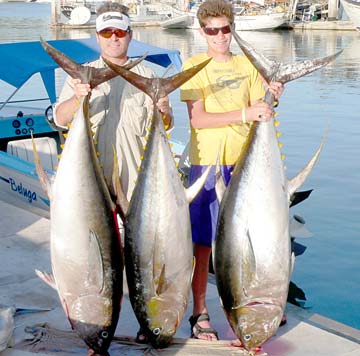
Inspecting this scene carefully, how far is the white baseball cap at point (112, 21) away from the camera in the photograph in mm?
3613

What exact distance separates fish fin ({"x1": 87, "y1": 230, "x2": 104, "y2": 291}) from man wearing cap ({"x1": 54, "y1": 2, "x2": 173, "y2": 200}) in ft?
1.04

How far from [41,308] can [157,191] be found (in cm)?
141

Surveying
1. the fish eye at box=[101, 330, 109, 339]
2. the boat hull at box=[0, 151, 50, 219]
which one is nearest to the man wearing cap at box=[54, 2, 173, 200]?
the fish eye at box=[101, 330, 109, 339]

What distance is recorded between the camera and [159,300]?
3541mm

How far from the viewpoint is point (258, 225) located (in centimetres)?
351

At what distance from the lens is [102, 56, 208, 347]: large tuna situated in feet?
11.5

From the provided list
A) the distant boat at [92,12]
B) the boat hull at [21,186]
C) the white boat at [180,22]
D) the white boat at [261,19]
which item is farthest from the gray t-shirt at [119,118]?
the white boat at [180,22]

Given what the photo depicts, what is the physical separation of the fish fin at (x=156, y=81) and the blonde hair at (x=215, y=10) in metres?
0.28

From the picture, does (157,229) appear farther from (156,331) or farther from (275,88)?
(275,88)

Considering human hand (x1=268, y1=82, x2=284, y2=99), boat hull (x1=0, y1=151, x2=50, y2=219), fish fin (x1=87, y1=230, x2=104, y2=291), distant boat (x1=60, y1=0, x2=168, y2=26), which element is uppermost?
human hand (x1=268, y1=82, x2=284, y2=99)

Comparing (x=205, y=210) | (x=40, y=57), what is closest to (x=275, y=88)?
(x=205, y=210)

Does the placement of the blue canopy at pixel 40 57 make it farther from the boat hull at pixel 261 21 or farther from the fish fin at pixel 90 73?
the boat hull at pixel 261 21

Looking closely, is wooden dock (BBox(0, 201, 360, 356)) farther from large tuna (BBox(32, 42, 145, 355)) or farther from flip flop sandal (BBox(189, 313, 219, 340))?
large tuna (BBox(32, 42, 145, 355))

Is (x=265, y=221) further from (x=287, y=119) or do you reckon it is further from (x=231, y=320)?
(x=287, y=119)
